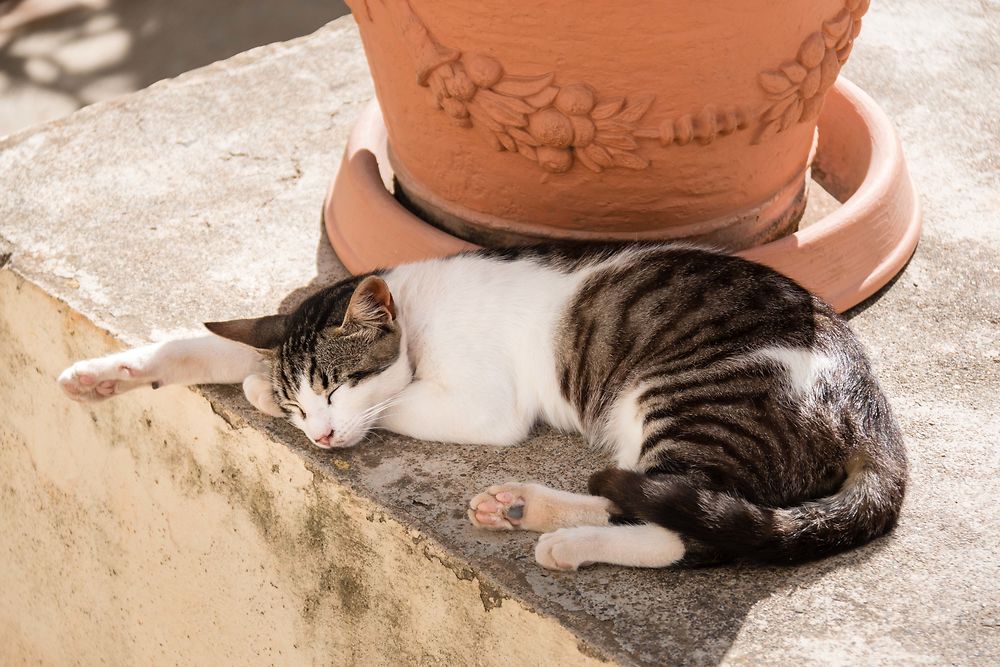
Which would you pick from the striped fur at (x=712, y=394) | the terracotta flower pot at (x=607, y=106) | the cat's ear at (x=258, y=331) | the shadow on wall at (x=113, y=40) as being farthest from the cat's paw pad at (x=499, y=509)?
the shadow on wall at (x=113, y=40)

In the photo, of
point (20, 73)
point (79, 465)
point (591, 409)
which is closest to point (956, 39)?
point (591, 409)

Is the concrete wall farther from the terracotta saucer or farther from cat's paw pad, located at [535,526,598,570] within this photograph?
the terracotta saucer

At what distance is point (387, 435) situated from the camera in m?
2.07

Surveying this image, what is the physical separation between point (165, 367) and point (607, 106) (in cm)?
101

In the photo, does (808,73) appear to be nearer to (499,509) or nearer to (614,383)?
(614,383)

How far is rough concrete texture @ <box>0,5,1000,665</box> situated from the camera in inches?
63.7

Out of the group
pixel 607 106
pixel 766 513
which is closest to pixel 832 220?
pixel 607 106

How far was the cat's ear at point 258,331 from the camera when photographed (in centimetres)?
203

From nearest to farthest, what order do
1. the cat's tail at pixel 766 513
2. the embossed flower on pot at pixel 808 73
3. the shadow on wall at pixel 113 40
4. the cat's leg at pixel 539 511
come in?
the cat's tail at pixel 766 513
the cat's leg at pixel 539 511
the embossed flower on pot at pixel 808 73
the shadow on wall at pixel 113 40

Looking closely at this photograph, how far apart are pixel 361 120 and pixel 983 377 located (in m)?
1.66

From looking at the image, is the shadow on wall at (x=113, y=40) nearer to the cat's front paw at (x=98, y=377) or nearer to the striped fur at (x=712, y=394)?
the cat's front paw at (x=98, y=377)

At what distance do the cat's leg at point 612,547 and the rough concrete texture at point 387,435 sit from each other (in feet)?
0.08

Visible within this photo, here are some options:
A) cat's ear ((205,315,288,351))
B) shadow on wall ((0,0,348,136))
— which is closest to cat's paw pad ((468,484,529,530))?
cat's ear ((205,315,288,351))

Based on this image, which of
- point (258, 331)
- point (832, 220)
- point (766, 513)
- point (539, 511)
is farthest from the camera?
point (832, 220)
